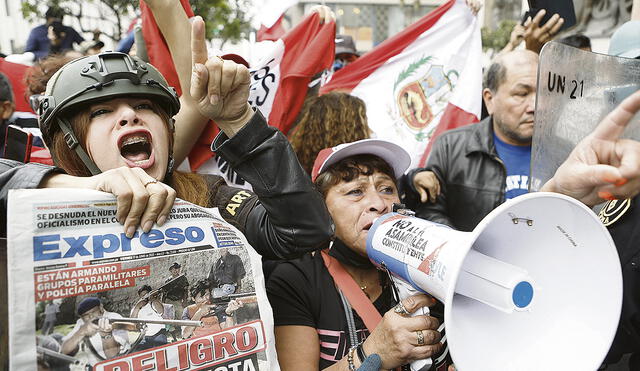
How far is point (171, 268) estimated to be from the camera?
1315 millimetres

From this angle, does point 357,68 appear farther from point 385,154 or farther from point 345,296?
point 345,296

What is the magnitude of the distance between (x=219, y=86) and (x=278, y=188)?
377 millimetres

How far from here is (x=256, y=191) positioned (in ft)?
5.40

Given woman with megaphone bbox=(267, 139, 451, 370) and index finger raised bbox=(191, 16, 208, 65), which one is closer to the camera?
index finger raised bbox=(191, 16, 208, 65)

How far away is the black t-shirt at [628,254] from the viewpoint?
2.03 metres

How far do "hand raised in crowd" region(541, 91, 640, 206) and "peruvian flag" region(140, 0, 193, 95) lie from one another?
2216 mm

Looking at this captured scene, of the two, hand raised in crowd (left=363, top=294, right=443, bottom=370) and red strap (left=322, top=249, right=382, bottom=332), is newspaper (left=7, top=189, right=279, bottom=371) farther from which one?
red strap (left=322, top=249, right=382, bottom=332)

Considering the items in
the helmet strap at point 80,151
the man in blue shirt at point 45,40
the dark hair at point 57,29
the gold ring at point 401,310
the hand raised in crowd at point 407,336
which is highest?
the helmet strap at point 80,151

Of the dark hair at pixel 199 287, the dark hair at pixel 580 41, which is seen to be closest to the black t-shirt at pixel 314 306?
the dark hair at pixel 199 287

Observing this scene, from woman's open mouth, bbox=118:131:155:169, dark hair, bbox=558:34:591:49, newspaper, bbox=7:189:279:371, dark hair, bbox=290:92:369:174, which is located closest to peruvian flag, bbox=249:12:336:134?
dark hair, bbox=290:92:369:174

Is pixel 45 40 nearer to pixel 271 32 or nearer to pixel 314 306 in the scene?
pixel 271 32

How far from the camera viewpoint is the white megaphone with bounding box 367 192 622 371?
1.49 meters

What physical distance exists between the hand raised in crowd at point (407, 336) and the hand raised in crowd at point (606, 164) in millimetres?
613

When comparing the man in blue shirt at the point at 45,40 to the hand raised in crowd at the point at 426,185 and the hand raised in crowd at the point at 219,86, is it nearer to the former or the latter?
the hand raised in crowd at the point at 426,185
